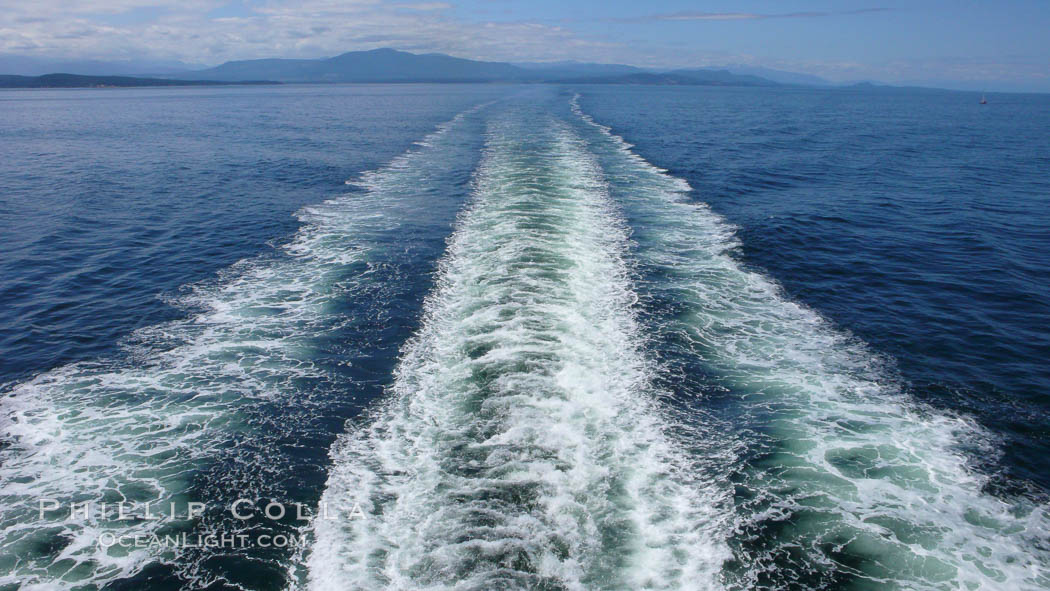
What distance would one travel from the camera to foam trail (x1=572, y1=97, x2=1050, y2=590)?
7938 millimetres

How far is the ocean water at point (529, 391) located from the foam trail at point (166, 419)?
0.06 m

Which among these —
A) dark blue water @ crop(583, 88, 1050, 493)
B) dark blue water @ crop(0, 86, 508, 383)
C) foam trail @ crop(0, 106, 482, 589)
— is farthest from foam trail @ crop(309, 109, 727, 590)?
dark blue water @ crop(0, 86, 508, 383)

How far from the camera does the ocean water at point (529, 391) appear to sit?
319 inches

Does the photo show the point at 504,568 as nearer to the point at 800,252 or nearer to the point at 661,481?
the point at 661,481

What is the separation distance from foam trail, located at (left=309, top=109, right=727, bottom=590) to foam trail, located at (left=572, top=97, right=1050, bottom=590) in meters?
1.08

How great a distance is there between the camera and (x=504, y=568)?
7.61 meters

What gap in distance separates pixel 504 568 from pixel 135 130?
2747 inches

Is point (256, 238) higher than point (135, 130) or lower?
lower

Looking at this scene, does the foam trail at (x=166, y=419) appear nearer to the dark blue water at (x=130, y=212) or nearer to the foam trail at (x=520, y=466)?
the dark blue water at (x=130, y=212)

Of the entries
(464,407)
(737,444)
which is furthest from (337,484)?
(737,444)

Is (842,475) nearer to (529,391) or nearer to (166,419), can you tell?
(529,391)

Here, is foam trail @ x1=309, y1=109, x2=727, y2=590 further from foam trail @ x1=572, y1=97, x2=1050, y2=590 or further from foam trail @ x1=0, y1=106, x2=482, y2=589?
foam trail @ x1=0, y1=106, x2=482, y2=589

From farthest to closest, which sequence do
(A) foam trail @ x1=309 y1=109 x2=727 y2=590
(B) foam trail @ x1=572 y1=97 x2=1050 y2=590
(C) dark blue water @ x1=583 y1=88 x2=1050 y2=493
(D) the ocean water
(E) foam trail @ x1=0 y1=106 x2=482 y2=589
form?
(C) dark blue water @ x1=583 y1=88 x2=1050 y2=493 < (E) foam trail @ x1=0 y1=106 x2=482 y2=589 < (D) the ocean water < (B) foam trail @ x1=572 y1=97 x2=1050 y2=590 < (A) foam trail @ x1=309 y1=109 x2=727 y2=590

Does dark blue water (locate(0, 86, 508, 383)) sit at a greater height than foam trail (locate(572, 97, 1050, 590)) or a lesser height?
greater
